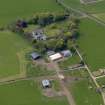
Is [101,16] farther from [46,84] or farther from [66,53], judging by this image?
[46,84]

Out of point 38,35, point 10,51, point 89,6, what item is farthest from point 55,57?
point 89,6

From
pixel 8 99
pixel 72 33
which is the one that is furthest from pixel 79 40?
pixel 8 99

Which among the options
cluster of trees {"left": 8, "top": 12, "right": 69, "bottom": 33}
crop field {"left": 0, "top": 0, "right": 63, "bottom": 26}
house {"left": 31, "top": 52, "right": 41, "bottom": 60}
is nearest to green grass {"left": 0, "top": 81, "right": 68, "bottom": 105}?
house {"left": 31, "top": 52, "right": 41, "bottom": 60}

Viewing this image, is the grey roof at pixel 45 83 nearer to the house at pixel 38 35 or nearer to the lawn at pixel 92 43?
the lawn at pixel 92 43

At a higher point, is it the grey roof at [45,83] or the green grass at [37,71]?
the green grass at [37,71]

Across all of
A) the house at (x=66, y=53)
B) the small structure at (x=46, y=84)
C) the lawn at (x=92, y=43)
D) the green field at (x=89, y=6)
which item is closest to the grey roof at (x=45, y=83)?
the small structure at (x=46, y=84)

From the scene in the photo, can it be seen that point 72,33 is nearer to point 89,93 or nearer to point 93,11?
point 93,11
